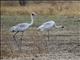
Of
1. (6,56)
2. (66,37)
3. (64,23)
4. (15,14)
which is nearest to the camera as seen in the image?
(6,56)

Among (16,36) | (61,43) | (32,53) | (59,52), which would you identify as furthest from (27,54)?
(16,36)

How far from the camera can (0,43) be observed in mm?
11867

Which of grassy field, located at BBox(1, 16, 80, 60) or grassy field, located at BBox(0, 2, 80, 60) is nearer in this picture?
grassy field, located at BBox(0, 2, 80, 60)

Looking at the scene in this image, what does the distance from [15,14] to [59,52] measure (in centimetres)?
1029

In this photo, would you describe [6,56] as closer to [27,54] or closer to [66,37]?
[27,54]

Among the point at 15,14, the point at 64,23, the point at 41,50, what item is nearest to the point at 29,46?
the point at 41,50

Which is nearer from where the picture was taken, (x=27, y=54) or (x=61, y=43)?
(x=27, y=54)

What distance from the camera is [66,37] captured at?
Result: 41.8 feet

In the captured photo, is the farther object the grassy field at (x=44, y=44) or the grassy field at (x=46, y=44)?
the grassy field at (x=44, y=44)

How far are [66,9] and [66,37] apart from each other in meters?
8.29

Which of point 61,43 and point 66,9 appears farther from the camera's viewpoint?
point 66,9

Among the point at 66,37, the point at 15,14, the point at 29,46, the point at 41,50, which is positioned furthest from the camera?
the point at 15,14

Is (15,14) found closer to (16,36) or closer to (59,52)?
(16,36)

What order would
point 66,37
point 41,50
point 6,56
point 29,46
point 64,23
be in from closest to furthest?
point 6,56 < point 41,50 < point 29,46 < point 66,37 < point 64,23
